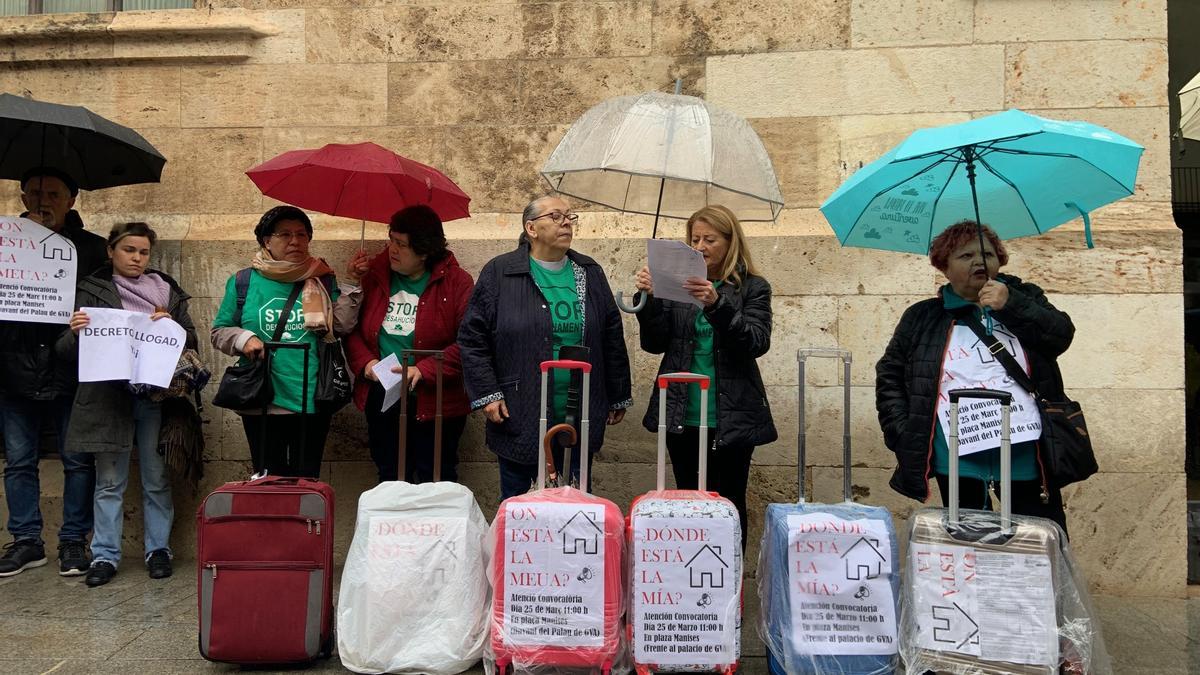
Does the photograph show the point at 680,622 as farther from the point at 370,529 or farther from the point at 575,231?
the point at 575,231

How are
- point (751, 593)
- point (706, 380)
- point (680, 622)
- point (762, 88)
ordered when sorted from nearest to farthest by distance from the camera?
point (680, 622) < point (706, 380) < point (751, 593) < point (762, 88)

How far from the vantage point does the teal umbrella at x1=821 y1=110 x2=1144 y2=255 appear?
384 cm

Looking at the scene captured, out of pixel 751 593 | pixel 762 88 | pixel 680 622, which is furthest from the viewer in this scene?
pixel 762 88

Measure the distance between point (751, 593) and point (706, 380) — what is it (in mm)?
1688

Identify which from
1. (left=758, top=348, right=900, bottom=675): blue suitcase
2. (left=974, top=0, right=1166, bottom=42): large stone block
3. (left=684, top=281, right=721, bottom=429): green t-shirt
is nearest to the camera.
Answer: (left=758, top=348, right=900, bottom=675): blue suitcase

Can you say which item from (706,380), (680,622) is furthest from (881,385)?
(680,622)

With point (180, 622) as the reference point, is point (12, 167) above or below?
above

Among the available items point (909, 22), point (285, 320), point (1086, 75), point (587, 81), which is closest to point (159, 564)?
point (285, 320)

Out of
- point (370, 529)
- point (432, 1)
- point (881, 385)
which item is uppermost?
point (432, 1)

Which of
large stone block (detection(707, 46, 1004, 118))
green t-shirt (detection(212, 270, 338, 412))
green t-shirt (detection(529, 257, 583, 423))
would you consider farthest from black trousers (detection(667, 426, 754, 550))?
large stone block (detection(707, 46, 1004, 118))

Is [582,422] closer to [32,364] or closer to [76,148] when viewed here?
[32,364]

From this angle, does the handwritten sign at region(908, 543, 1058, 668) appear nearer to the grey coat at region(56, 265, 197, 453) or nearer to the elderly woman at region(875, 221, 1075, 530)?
the elderly woman at region(875, 221, 1075, 530)

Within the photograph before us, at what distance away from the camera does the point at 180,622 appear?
4645 millimetres

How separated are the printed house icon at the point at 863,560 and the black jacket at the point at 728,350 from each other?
761 mm
